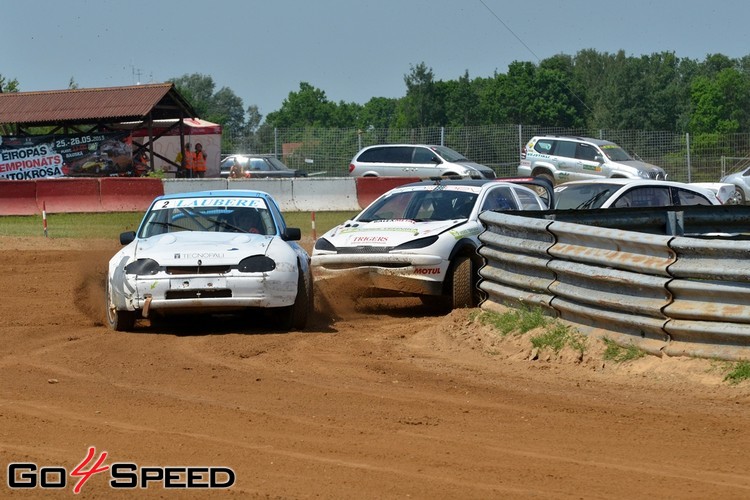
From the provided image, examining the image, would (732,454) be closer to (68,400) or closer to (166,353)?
(68,400)

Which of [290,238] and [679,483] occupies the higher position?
[290,238]

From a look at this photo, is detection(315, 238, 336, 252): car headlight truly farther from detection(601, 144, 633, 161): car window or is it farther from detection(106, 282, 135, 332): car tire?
detection(601, 144, 633, 161): car window

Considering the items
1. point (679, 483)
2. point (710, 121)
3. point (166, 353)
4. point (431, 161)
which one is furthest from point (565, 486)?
point (710, 121)

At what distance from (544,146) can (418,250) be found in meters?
22.7

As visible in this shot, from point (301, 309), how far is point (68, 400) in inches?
142

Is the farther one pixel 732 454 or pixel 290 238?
pixel 290 238

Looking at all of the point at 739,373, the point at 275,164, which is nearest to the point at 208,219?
the point at 739,373

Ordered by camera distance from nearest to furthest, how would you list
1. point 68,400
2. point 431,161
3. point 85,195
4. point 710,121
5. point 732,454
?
point 732,454
point 68,400
point 85,195
point 431,161
point 710,121

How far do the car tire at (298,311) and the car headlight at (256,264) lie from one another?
33cm

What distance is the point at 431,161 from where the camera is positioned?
33.5 metres

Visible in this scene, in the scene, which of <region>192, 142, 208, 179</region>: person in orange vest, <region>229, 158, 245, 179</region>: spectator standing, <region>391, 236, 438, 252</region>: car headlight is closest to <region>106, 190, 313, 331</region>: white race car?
<region>391, 236, 438, 252</region>: car headlight

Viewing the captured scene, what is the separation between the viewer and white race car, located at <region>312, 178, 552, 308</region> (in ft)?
39.7

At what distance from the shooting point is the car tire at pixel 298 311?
1068 cm

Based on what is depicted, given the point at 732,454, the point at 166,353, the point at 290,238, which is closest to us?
the point at 732,454
